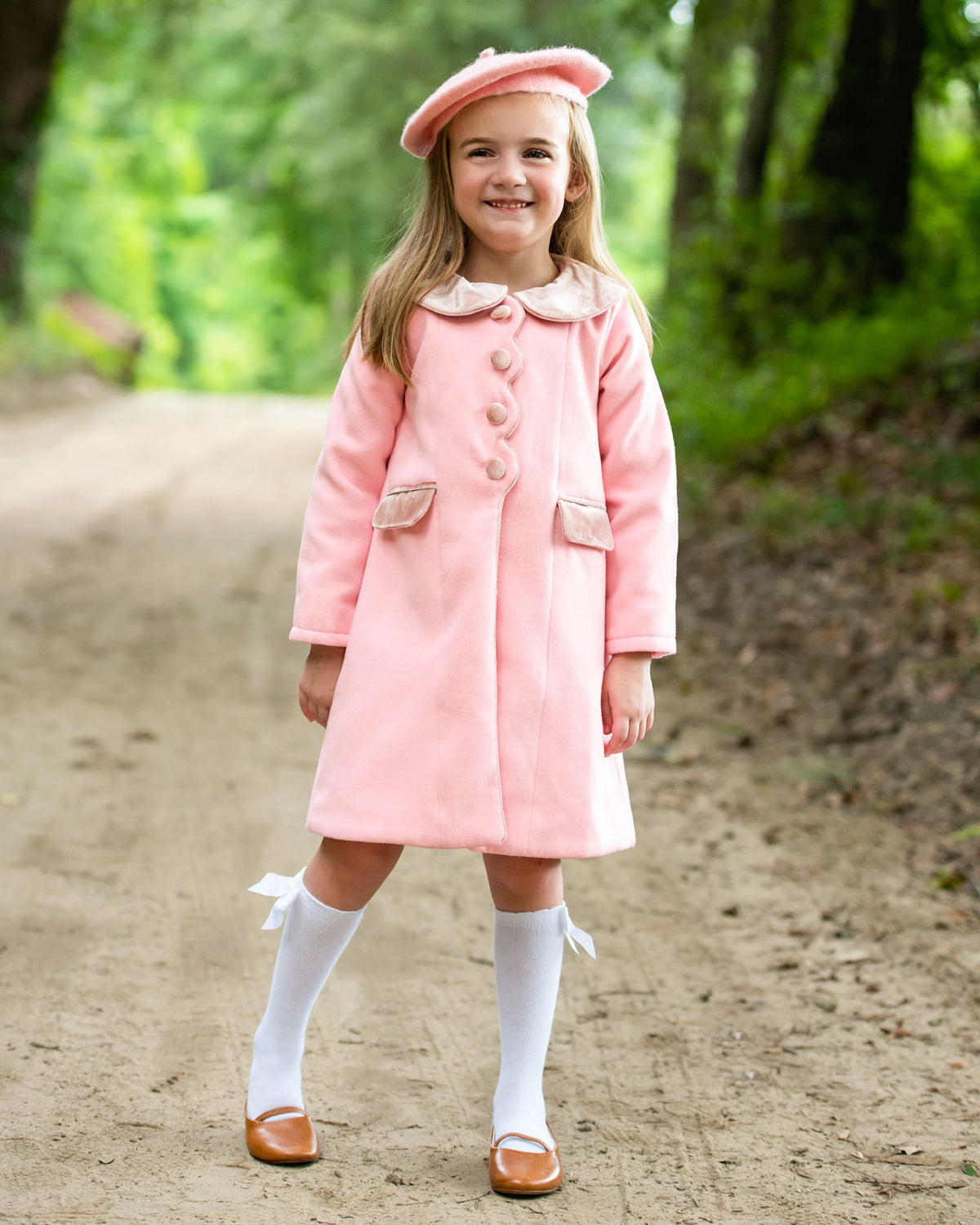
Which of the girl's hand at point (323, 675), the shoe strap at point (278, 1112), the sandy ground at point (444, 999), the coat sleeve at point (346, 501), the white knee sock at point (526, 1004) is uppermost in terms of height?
the coat sleeve at point (346, 501)

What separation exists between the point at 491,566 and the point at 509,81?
86 centimetres

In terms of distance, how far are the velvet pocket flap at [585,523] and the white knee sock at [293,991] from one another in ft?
2.70

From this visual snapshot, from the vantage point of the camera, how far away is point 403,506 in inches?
90.6

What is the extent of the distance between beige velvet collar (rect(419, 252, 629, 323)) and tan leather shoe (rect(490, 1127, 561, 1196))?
5.03 feet

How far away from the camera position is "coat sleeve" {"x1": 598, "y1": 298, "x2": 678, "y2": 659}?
2.35 meters

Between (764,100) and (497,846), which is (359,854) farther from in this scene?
(764,100)

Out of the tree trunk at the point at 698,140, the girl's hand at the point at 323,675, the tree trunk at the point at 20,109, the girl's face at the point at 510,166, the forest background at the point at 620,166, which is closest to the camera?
the girl's face at the point at 510,166

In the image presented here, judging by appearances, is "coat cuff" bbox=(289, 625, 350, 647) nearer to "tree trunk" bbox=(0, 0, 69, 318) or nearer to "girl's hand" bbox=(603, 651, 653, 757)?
"girl's hand" bbox=(603, 651, 653, 757)

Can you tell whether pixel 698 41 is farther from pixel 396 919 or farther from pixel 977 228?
pixel 396 919

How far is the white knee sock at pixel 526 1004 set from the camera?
2441 millimetres

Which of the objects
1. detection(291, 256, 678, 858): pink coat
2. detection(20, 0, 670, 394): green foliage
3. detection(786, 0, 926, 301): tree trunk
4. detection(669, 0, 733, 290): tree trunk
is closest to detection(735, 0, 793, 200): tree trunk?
detection(669, 0, 733, 290): tree trunk

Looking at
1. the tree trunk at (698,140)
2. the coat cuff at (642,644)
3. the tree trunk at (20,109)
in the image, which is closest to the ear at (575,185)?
the coat cuff at (642,644)

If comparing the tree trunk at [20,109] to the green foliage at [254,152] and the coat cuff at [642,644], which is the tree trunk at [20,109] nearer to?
the green foliage at [254,152]

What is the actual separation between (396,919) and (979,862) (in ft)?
5.97
